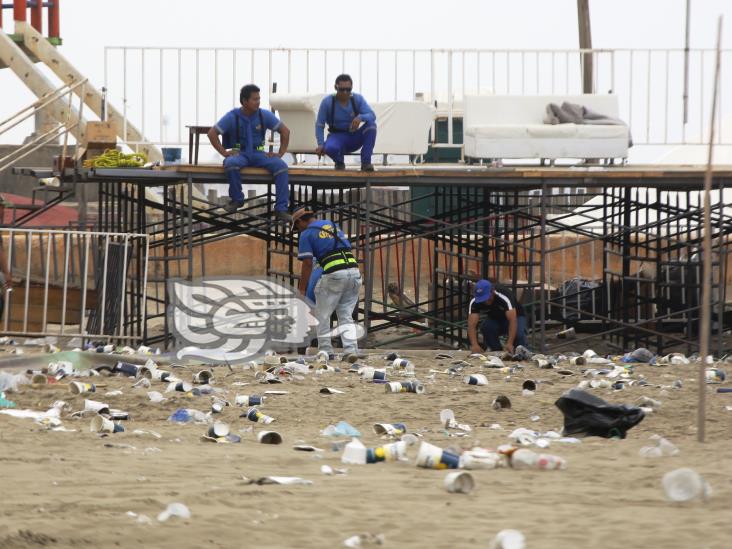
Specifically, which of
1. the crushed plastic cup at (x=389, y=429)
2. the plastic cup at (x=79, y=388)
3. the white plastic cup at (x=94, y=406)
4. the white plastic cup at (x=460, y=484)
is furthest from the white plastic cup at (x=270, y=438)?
the plastic cup at (x=79, y=388)

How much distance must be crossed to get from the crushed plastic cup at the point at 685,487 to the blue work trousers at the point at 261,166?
34.3 feet

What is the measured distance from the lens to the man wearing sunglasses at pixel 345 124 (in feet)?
55.0

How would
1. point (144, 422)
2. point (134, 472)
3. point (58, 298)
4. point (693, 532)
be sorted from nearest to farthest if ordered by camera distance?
point (693, 532)
point (134, 472)
point (144, 422)
point (58, 298)

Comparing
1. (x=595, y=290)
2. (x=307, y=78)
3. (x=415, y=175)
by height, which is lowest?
(x=595, y=290)

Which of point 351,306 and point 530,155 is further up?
point 530,155

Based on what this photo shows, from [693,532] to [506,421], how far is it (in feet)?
14.7

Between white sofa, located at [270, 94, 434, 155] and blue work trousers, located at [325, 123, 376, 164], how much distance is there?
0.75m

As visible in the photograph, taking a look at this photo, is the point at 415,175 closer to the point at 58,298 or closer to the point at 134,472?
the point at 58,298

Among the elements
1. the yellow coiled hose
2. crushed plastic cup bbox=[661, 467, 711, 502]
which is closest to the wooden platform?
the yellow coiled hose

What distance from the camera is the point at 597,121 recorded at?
17.4 m

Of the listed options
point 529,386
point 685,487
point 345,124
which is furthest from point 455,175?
point 685,487

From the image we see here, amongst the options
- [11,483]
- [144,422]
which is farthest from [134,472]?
[144,422]

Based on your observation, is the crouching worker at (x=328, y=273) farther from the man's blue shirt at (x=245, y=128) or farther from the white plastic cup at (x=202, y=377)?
the white plastic cup at (x=202, y=377)

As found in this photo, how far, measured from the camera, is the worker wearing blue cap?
16062 mm
